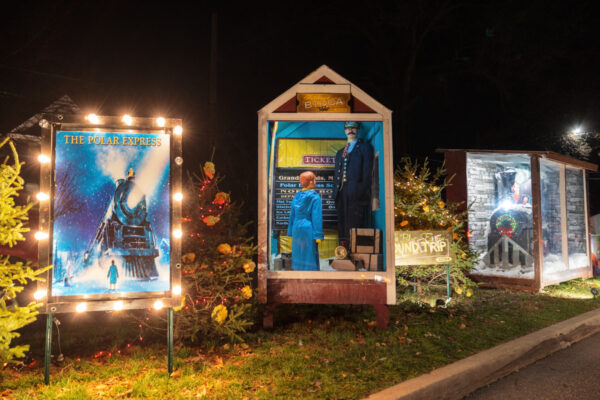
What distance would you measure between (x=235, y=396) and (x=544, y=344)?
427 centimetres

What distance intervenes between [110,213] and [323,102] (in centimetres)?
311

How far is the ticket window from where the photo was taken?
6.83 m

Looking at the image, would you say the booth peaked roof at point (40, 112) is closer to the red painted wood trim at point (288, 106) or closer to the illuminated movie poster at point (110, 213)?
the red painted wood trim at point (288, 106)

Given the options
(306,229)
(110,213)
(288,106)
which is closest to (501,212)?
(306,229)

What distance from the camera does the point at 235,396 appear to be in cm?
366

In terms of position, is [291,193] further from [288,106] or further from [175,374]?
[175,374]

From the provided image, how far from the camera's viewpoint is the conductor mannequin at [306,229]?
21.1 feet

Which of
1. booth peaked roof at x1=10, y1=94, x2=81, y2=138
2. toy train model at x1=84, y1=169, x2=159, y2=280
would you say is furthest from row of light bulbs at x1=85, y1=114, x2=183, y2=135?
booth peaked roof at x1=10, y1=94, x2=81, y2=138

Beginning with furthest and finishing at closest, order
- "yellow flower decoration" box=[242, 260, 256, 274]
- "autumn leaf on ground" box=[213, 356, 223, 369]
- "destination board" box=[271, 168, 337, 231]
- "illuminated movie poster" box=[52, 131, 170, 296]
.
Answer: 1. "destination board" box=[271, 168, 337, 231]
2. "yellow flower decoration" box=[242, 260, 256, 274]
3. "autumn leaf on ground" box=[213, 356, 223, 369]
4. "illuminated movie poster" box=[52, 131, 170, 296]

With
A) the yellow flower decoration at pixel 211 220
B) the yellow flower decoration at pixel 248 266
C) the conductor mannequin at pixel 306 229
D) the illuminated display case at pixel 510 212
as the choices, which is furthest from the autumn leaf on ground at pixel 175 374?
the illuminated display case at pixel 510 212

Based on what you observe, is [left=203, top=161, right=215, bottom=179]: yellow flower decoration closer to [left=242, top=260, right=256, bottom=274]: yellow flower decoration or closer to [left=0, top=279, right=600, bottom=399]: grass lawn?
[left=242, top=260, right=256, bottom=274]: yellow flower decoration

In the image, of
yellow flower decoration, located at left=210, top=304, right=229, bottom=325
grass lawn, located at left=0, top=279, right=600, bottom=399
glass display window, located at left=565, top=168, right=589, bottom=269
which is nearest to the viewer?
grass lawn, located at left=0, top=279, right=600, bottom=399

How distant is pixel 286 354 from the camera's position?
481cm

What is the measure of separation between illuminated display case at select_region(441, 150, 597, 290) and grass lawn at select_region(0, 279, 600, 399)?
2676 millimetres
